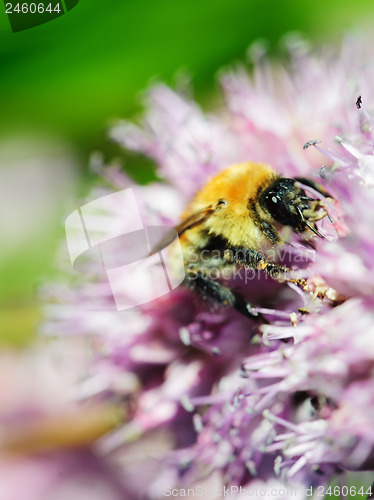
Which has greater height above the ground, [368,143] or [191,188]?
[368,143]

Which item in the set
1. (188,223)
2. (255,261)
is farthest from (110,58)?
(255,261)

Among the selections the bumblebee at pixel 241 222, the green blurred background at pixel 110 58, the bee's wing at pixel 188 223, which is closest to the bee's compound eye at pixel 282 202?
the bumblebee at pixel 241 222

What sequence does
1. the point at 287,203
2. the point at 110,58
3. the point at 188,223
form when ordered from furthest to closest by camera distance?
1. the point at 110,58
2. the point at 188,223
3. the point at 287,203

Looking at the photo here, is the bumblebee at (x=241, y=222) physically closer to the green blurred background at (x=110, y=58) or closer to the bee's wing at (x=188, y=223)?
the bee's wing at (x=188, y=223)

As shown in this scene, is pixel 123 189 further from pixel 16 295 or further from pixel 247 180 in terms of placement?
pixel 16 295

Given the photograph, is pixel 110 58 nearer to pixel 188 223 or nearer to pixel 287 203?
pixel 188 223

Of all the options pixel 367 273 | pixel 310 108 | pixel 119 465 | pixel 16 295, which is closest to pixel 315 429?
pixel 367 273

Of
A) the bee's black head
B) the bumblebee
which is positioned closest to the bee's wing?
the bumblebee
